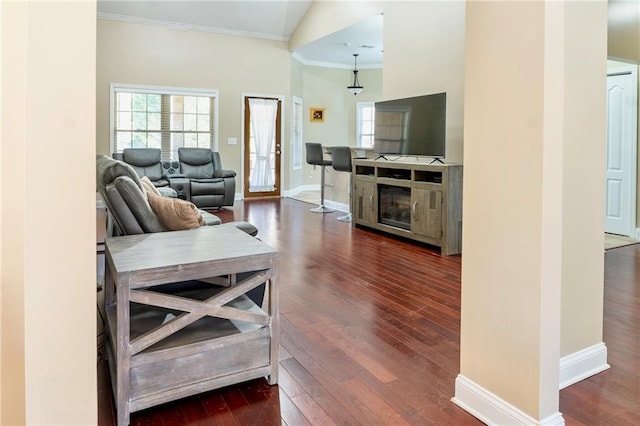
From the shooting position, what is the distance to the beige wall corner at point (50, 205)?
108cm

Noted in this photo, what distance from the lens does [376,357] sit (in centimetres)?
228

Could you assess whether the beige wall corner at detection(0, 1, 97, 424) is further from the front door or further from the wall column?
the front door

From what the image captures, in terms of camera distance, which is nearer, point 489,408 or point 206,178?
point 489,408

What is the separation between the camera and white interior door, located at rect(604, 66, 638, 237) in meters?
5.46

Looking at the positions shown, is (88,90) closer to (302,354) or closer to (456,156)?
(302,354)

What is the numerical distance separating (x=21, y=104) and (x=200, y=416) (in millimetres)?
1268

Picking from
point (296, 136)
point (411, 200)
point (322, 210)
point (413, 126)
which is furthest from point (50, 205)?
point (296, 136)

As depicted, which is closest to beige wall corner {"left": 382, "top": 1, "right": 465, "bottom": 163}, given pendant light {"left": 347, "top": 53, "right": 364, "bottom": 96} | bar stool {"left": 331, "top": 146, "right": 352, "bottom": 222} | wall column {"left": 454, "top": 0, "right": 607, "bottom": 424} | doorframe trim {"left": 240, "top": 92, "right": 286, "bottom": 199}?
bar stool {"left": 331, "top": 146, "right": 352, "bottom": 222}

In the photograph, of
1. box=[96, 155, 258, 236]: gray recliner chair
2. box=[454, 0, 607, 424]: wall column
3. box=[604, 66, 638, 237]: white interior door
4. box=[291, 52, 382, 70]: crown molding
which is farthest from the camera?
box=[291, 52, 382, 70]: crown molding

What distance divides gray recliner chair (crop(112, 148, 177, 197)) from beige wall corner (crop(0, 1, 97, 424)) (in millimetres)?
6248

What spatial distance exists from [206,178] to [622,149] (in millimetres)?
6020

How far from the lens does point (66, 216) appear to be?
1128mm

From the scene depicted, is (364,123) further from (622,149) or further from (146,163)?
(622,149)

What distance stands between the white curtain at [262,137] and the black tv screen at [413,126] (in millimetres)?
3833
